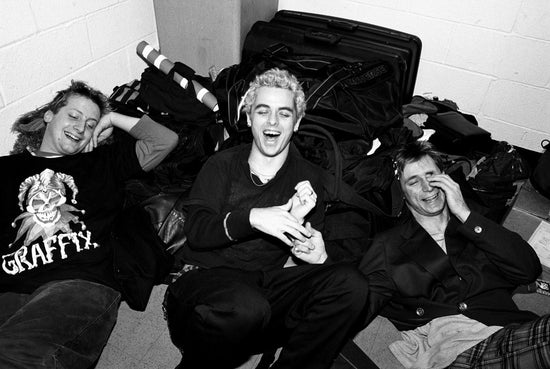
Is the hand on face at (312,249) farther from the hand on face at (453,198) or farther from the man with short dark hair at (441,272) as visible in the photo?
the hand on face at (453,198)

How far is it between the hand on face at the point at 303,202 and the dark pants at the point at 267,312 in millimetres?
224

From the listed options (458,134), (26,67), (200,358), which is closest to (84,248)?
(200,358)

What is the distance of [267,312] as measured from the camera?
4.51 feet

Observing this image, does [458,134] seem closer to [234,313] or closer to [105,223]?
[234,313]

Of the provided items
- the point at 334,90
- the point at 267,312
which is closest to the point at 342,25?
the point at 334,90

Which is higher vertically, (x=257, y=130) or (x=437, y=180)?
(x=257, y=130)

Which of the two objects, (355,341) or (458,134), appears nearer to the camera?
(355,341)

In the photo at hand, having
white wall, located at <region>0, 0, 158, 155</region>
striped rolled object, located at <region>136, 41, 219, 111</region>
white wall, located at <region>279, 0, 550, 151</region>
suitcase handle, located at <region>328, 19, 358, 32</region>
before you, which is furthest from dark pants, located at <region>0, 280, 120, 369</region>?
white wall, located at <region>279, 0, 550, 151</region>

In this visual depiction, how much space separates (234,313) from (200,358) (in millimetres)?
216

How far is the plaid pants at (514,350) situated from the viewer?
125cm

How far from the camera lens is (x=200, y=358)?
1375 mm

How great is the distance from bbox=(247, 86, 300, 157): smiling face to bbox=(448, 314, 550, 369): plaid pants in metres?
1.00

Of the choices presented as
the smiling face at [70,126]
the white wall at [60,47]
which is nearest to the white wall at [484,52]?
the white wall at [60,47]

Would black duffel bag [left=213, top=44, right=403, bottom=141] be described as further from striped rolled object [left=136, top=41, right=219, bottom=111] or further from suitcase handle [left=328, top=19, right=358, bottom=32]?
suitcase handle [left=328, top=19, right=358, bottom=32]
